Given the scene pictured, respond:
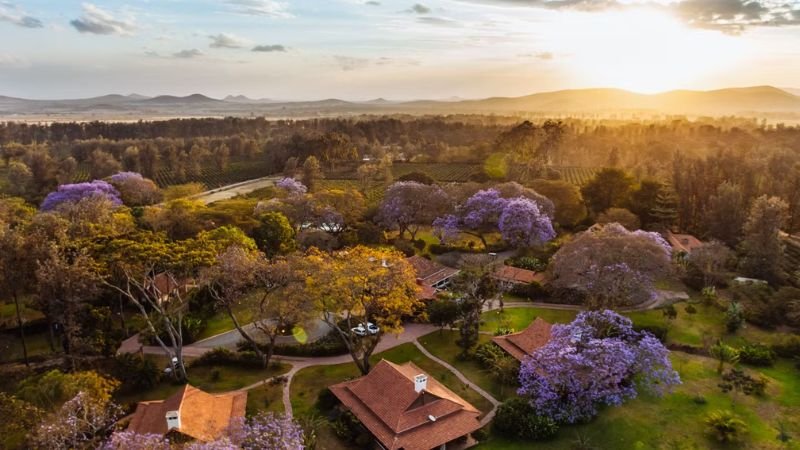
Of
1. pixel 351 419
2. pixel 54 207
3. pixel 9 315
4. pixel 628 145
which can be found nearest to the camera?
pixel 351 419

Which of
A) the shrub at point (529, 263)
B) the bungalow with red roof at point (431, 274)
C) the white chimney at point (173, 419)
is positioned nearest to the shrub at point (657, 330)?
the shrub at point (529, 263)

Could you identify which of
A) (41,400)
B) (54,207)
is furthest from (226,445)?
(54,207)

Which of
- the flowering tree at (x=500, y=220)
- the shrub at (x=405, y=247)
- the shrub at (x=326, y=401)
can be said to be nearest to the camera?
the shrub at (x=326, y=401)

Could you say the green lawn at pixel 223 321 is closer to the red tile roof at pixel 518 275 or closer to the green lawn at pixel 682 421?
the red tile roof at pixel 518 275

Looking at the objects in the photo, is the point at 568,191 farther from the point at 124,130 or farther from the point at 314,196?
the point at 124,130

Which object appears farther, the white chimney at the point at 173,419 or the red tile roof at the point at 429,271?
the red tile roof at the point at 429,271

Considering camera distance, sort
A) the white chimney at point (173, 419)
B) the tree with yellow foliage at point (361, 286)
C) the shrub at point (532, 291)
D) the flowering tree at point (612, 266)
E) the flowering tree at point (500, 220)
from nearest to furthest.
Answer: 1. the white chimney at point (173, 419)
2. the tree with yellow foliage at point (361, 286)
3. the flowering tree at point (612, 266)
4. the shrub at point (532, 291)
5. the flowering tree at point (500, 220)

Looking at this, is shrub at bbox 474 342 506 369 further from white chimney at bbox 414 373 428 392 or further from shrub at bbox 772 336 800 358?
shrub at bbox 772 336 800 358

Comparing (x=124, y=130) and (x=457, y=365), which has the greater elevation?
(x=124, y=130)
